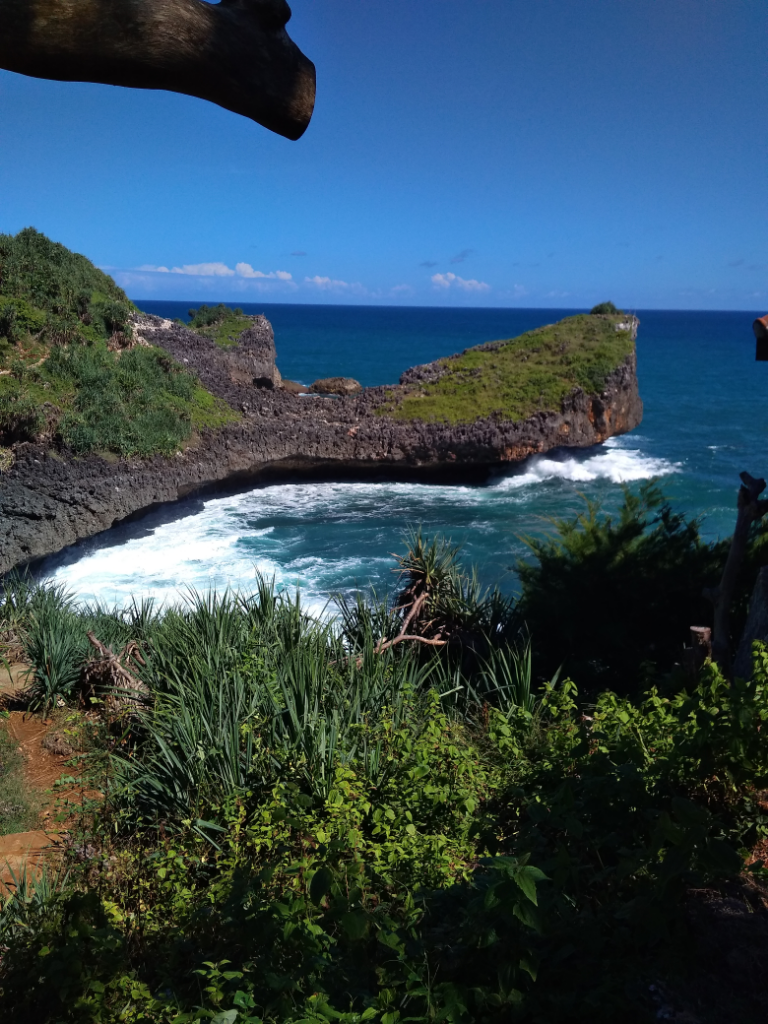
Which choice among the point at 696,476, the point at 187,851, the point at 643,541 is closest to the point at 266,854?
the point at 187,851

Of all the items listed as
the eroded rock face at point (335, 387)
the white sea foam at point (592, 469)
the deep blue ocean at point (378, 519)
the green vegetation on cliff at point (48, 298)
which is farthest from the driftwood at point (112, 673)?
the eroded rock face at point (335, 387)

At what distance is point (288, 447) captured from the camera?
27.5m

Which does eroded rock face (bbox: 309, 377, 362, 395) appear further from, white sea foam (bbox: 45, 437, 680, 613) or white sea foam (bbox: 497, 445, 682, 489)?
white sea foam (bbox: 45, 437, 680, 613)

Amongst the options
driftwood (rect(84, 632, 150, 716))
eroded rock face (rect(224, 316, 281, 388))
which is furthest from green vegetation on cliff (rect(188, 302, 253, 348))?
driftwood (rect(84, 632, 150, 716))

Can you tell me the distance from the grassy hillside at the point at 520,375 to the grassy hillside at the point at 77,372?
8.31m

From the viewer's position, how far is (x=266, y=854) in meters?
3.93

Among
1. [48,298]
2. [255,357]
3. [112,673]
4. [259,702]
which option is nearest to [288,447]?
[48,298]

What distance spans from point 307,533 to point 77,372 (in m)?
8.99

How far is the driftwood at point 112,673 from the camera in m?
6.92

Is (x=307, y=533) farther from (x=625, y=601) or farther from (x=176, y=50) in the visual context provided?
(x=176, y=50)

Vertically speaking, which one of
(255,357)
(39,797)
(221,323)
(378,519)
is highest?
(221,323)

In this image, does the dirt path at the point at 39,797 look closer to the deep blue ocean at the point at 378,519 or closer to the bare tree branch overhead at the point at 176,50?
the deep blue ocean at the point at 378,519

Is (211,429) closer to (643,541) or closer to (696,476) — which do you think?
(643,541)

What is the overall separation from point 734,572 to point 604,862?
484 centimetres
